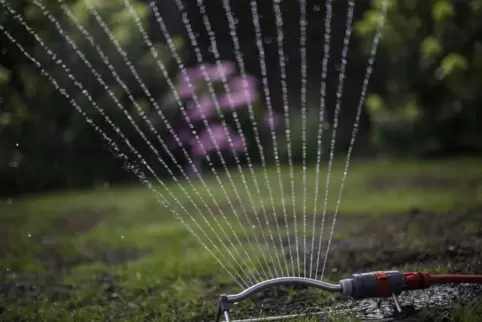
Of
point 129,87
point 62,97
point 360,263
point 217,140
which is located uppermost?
point 129,87

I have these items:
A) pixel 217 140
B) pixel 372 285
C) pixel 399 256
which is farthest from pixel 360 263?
pixel 217 140

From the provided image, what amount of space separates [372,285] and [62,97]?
5927 millimetres

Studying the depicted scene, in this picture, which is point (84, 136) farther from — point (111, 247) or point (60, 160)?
point (111, 247)

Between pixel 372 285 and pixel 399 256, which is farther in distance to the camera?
pixel 399 256

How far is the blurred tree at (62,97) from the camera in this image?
7.14 m

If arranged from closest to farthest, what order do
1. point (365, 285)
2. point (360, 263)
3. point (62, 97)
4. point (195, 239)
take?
point (365, 285) → point (360, 263) → point (195, 239) → point (62, 97)

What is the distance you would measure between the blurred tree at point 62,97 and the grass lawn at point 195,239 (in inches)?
21.6

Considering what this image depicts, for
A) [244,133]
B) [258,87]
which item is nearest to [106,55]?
[244,133]

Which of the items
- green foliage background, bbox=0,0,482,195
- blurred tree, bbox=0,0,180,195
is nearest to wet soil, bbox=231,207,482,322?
green foliage background, bbox=0,0,482,195

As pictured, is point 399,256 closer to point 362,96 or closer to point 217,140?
point 217,140

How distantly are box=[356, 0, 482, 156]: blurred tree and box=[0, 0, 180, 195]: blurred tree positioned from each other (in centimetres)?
274

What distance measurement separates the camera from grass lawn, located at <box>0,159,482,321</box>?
3344 millimetres

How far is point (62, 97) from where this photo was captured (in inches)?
311

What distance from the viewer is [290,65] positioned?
36.1 ft
